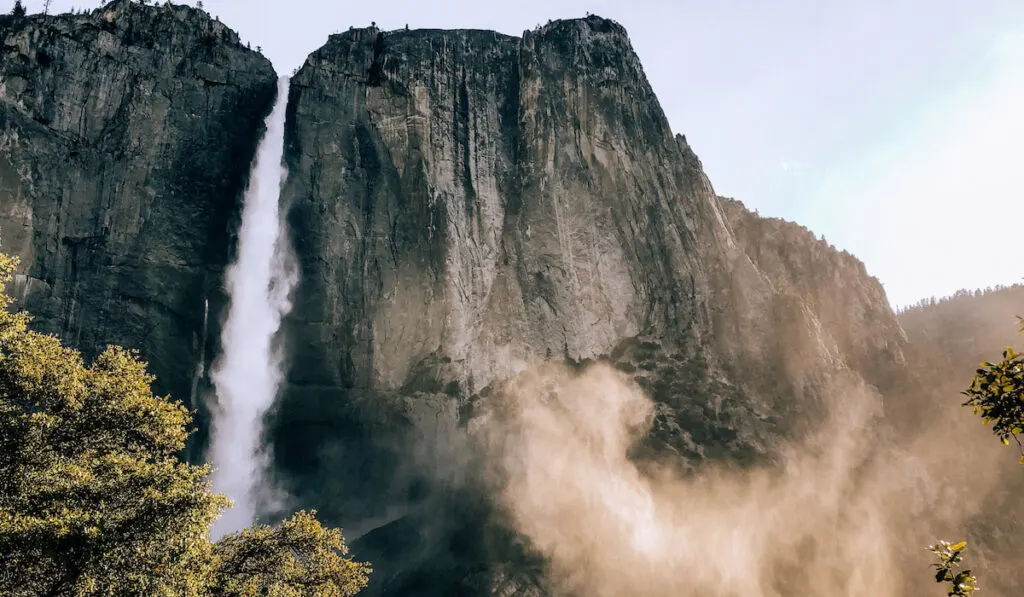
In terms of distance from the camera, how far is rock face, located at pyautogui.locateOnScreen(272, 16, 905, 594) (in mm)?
60656

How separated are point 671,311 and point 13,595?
2226 inches

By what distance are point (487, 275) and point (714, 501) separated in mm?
28842

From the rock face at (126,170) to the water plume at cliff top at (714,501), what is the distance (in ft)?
98.9

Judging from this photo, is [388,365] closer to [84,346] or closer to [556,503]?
[556,503]

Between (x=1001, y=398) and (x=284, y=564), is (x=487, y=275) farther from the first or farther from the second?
(x=1001, y=398)

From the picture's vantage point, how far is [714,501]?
5734 centimetres

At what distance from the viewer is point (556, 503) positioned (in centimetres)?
5762

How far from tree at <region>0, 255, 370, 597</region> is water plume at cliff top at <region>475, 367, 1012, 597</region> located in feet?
122

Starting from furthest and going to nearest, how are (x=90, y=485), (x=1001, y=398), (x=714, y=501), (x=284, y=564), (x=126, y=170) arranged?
(x=126, y=170)
(x=714, y=501)
(x=284, y=564)
(x=90, y=485)
(x=1001, y=398)

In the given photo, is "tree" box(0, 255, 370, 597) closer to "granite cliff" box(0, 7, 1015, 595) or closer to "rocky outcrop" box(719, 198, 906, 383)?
"granite cliff" box(0, 7, 1015, 595)

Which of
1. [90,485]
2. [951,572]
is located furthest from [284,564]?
[951,572]

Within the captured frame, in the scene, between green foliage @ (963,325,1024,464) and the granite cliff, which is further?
the granite cliff

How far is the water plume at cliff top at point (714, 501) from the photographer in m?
54.7

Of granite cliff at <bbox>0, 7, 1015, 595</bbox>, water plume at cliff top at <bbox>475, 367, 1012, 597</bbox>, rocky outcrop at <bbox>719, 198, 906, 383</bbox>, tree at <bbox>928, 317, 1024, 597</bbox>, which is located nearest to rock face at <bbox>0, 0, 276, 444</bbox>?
granite cliff at <bbox>0, 7, 1015, 595</bbox>
